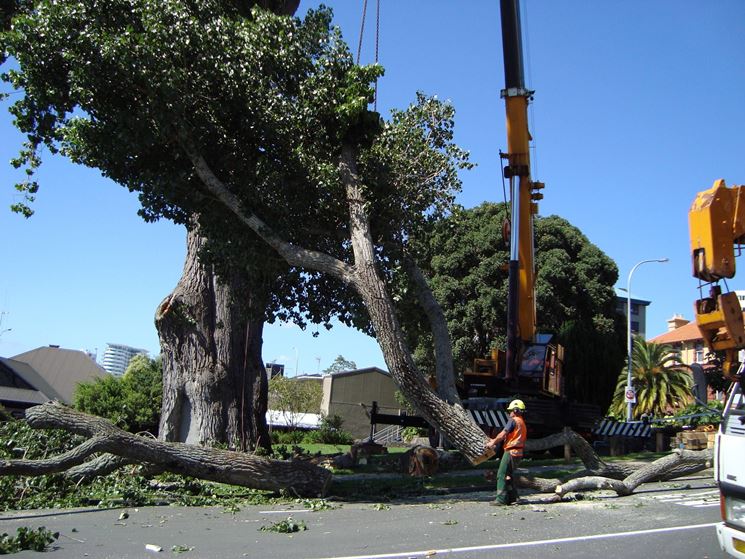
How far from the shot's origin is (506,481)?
1002 centimetres

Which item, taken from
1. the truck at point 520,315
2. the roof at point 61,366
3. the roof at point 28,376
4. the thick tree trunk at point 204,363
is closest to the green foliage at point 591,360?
the truck at point 520,315

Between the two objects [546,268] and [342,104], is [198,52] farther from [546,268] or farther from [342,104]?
[546,268]

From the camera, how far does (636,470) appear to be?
1208 cm

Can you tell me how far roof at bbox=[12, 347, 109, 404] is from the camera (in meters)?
43.7

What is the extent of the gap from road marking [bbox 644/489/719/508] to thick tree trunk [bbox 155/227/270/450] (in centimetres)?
916

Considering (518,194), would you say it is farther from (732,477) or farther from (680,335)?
(680,335)

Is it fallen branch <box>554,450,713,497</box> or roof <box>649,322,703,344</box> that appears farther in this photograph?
roof <box>649,322,703,344</box>

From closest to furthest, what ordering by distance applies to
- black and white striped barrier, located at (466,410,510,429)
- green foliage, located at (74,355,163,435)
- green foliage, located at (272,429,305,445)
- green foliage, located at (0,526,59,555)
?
green foliage, located at (0,526,59,555), black and white striped barrier, located at (466,410,510,429), green foliage, located at (74,355,163,435), green foliage, located at (272,429,305,445)

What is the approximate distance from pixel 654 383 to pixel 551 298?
5.76m

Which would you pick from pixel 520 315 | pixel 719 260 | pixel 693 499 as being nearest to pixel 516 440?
pixel 693 499

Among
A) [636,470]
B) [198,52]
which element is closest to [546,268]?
[636,470]

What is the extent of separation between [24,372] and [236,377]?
940 inches

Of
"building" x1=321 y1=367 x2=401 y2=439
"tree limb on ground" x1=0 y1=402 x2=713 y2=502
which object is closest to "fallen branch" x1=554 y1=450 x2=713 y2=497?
"tree limb on ground" x1=0 y1=402 x2=713 y2=502

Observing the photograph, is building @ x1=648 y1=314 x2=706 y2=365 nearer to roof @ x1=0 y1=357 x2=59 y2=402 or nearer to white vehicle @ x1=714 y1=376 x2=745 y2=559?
roof @ x1=0 y1=357 x2=59 y2=402
